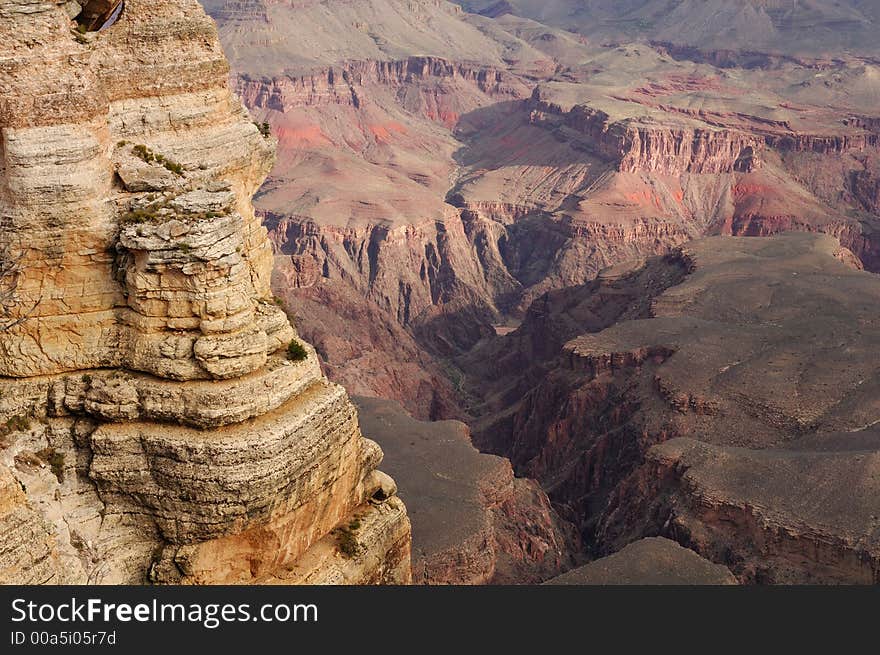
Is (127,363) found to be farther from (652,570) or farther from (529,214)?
(529,214)

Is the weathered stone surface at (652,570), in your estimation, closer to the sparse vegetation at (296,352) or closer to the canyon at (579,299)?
the canyon at (579,299)

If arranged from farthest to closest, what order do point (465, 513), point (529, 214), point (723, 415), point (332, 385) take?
point (529, 214) < point (723, 415) < point (465, 513) < point (332, 385)

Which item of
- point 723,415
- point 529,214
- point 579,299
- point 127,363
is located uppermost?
point 127,363

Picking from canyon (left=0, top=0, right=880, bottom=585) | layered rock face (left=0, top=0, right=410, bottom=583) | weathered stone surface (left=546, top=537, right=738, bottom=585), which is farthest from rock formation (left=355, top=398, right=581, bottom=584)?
layered rock face (left=0, top=0, right=410, bottom=583)

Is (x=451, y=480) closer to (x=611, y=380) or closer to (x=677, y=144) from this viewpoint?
(x=611, y=380)

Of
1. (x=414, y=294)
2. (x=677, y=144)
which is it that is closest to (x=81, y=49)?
(x=414, y=294)

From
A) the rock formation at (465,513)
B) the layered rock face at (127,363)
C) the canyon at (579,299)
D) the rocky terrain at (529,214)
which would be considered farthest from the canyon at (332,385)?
the rocky terrain at (529,214)

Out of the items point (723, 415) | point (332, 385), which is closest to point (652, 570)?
point (332, 385)
